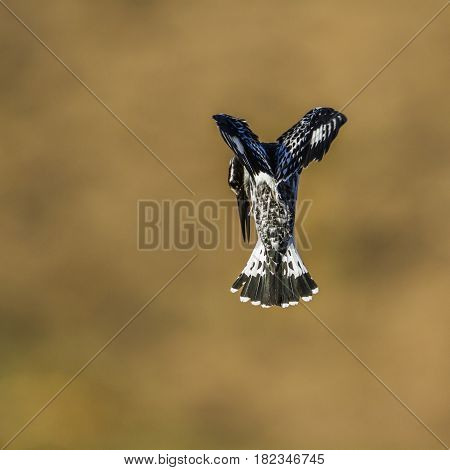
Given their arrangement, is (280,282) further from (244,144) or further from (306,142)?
(244,144)

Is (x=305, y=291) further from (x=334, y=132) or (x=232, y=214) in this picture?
(x=232, y=214)

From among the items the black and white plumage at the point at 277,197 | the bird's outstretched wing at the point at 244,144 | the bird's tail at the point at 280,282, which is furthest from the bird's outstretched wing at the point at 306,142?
the bird's tail at the point at 280,282

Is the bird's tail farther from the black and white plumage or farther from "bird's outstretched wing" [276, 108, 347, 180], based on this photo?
"bird's outstretched wing" [276, 108, 347, 180]

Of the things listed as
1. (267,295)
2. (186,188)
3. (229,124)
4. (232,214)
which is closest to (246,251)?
(232,214)

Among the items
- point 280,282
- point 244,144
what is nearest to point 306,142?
point 244,144

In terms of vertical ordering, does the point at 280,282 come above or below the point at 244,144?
below

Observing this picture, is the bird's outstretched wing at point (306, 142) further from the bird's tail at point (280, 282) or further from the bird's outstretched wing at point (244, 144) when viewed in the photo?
the bird's tail at point (280, 282)
